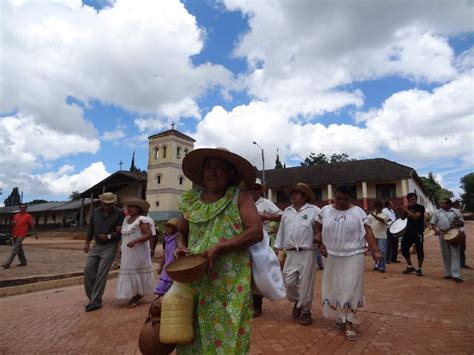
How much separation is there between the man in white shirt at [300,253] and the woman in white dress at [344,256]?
284 millimetres

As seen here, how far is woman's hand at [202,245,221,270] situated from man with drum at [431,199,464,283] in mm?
7267

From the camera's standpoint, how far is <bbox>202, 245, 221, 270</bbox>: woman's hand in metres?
2.09

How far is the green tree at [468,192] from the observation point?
6544 cm

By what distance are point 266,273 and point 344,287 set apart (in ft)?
7.69

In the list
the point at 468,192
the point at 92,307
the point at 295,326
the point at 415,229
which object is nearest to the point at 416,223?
the point at 415,229

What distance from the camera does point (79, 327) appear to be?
4742mm

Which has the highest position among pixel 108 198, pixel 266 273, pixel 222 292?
pixel 108 198

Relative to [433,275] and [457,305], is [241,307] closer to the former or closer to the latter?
[457,305]

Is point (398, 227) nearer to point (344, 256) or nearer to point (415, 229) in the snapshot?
point (415, 229)

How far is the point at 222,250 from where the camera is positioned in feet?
7.06

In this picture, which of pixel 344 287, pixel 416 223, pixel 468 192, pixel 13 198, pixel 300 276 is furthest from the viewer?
pixel 13 198

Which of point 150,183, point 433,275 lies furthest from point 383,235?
point 150,183

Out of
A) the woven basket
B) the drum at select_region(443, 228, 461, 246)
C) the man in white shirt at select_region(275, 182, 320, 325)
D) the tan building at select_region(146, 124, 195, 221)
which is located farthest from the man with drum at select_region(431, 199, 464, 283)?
the tan building at select_region(146, 124, 195, 221)

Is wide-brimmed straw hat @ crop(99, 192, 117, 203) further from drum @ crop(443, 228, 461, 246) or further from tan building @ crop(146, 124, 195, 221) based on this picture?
tan building @ crop(146, 124, 195, 221)
